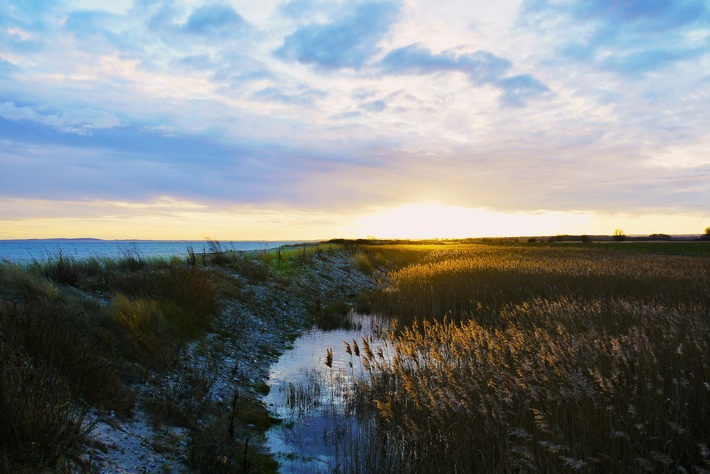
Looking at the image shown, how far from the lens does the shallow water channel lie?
253 inches

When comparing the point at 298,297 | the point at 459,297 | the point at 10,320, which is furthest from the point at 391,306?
the point at 10,320

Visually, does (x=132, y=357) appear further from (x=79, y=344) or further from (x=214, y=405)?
(x=214, y=405)

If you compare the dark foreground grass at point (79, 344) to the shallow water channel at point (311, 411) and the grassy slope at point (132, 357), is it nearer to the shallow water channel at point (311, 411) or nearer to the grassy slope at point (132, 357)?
the grassy slope at point (132, 357)

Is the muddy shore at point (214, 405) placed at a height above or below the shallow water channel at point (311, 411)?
above

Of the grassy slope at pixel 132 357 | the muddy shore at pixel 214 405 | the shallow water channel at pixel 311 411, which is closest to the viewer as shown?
the grassy slope at pixel 132 357

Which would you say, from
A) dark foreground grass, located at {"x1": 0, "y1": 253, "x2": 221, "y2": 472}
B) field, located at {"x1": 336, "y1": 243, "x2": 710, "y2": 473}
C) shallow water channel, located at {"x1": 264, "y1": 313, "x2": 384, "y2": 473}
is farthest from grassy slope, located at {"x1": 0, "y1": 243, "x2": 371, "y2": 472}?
field, located at {"x1": 336, "y1": 243, "x2": 710, "y2": 473}

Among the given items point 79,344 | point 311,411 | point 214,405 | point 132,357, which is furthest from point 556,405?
point 132,357

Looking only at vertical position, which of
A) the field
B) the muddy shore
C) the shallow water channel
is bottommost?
the shallow water channel

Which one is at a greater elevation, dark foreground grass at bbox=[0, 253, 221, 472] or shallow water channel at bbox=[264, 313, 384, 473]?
dark foreground grass at bbox=[0, 253, 221, 472]

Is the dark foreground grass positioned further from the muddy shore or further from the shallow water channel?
the shallow water channel

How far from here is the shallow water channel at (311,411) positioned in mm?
6430

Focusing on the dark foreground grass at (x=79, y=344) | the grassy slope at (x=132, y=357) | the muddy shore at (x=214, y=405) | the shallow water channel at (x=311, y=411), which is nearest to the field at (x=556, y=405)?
the shallow water channel at (x=311, y=411)

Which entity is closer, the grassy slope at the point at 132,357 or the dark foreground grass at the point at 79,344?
the dark foreground grass at the point at 79,344

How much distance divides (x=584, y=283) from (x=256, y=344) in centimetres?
1389
